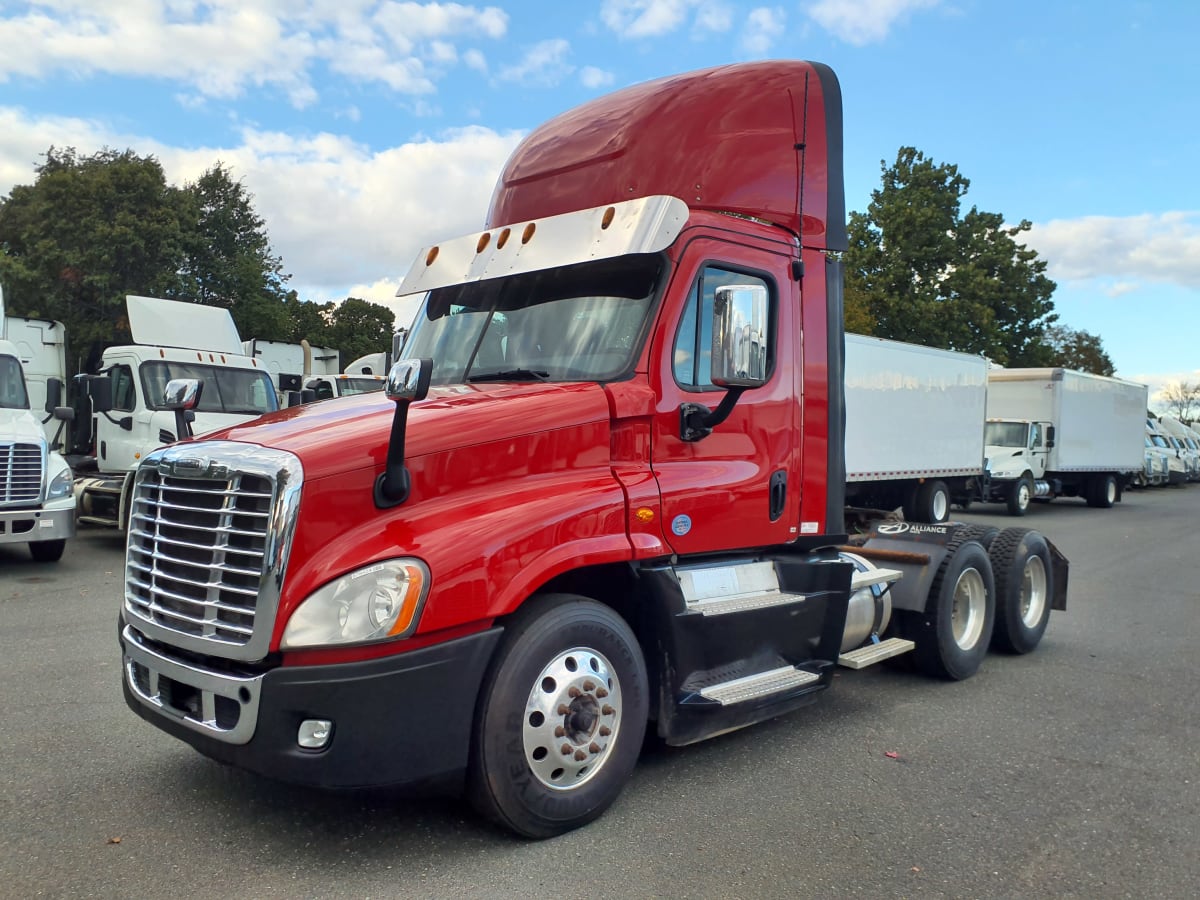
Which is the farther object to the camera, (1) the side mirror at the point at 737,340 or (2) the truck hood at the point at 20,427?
(2) the truck hood at the point at 20,427

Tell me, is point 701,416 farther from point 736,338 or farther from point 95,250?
point 95,250

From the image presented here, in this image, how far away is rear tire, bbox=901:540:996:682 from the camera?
626cm

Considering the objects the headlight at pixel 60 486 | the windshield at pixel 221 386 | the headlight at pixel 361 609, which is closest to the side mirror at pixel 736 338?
the headlight at pixel 361 609

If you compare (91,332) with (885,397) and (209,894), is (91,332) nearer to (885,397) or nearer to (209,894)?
(885,397)

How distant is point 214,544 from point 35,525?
26.1ft

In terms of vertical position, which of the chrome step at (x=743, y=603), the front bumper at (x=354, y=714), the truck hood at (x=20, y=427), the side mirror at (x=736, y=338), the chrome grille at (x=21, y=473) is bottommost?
the front bumper at (x=354, y=714)

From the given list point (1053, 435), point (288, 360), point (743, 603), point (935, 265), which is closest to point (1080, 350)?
point (935, 265)

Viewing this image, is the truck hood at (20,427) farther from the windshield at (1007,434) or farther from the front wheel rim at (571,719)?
the windshield at (1007,434)

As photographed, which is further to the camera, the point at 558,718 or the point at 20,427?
the point at 20,427

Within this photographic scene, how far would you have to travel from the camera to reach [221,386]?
13164mm

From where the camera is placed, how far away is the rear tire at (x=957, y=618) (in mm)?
6262

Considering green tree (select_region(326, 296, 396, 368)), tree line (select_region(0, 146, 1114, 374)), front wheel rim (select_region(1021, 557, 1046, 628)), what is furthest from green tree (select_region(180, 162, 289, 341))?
front wheel rim (select_region(1021, 557, 1046, 628))

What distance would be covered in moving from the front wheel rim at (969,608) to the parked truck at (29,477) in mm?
8990

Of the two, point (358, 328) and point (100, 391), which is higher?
point (358, 328)
